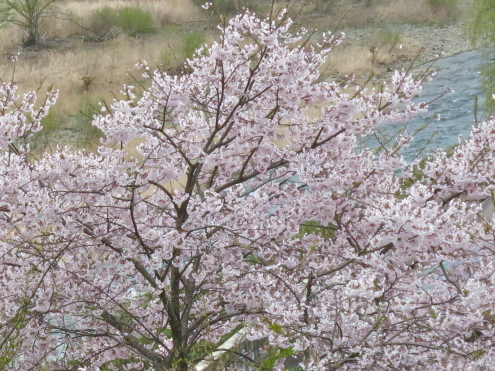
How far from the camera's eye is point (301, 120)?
151 inches

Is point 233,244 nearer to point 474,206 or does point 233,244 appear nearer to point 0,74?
point 474,206

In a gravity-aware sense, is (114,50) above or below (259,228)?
above

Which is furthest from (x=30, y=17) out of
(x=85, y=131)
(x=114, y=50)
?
(x=85, y=131)

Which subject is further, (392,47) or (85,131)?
(392,47)

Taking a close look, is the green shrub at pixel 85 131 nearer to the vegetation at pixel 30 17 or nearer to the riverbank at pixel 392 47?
the riverbank at pixel 392 47

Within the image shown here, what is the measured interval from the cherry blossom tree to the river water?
740 cm

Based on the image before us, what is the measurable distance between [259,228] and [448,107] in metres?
12.0

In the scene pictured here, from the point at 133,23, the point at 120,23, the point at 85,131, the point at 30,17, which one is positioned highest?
the point at 120,23

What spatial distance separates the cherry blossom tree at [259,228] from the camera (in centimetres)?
319

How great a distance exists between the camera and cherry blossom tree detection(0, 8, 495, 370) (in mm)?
3191

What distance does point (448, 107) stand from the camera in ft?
48.4

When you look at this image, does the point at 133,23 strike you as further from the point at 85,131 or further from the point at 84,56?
the point at 85,131

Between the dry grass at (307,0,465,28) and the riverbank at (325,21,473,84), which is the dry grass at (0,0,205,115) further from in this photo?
the dry grass at (307,0,465,28)

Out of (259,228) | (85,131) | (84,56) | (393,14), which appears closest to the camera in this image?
(259,228)
